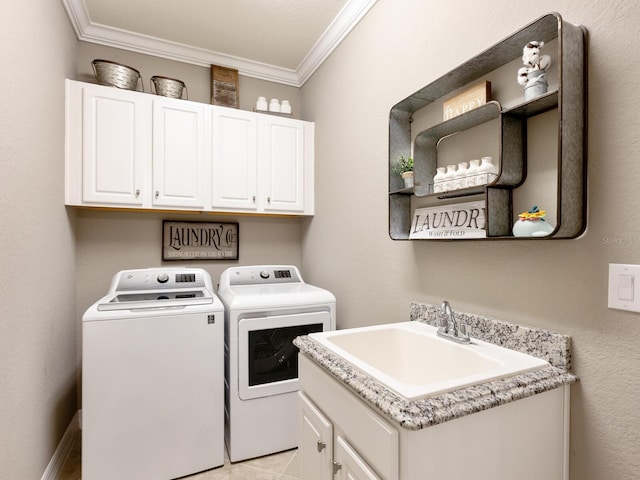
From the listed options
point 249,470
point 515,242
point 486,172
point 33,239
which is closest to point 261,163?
point 33,239

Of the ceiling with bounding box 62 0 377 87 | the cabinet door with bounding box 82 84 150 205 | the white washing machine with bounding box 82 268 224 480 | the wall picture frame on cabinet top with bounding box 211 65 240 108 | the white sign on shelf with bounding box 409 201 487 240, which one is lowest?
the white washing machine with bounding box 82 268 224 480

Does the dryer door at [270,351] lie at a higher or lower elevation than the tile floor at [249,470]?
higher

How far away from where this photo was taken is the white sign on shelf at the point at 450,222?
4.30 ft

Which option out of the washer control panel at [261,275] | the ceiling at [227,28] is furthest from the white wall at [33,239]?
the washer control panel at [261,275]

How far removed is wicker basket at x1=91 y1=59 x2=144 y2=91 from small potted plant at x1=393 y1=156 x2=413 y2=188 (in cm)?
192

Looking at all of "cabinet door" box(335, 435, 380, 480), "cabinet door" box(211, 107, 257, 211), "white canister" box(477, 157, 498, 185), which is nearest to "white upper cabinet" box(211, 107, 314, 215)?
"cabinet door" box(211, 107, 257, 211)

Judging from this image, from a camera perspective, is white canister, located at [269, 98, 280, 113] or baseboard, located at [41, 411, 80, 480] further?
white canister, located at [269, 98, 280, 113]

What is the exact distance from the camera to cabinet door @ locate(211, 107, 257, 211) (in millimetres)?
2521

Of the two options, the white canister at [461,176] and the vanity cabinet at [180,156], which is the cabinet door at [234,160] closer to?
the vanity cabinet at [180,156]

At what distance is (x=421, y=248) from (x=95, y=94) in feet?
7.25

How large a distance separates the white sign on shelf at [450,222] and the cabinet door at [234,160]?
1.42m

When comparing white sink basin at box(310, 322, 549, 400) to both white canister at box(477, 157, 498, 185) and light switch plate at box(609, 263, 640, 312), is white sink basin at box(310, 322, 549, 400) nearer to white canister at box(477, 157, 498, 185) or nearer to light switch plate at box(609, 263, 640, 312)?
light switch plate at box(609, 263, 640, 312)

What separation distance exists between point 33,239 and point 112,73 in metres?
1.29

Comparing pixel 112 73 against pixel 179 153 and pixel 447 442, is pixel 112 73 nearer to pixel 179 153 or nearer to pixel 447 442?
pixel 179 153
